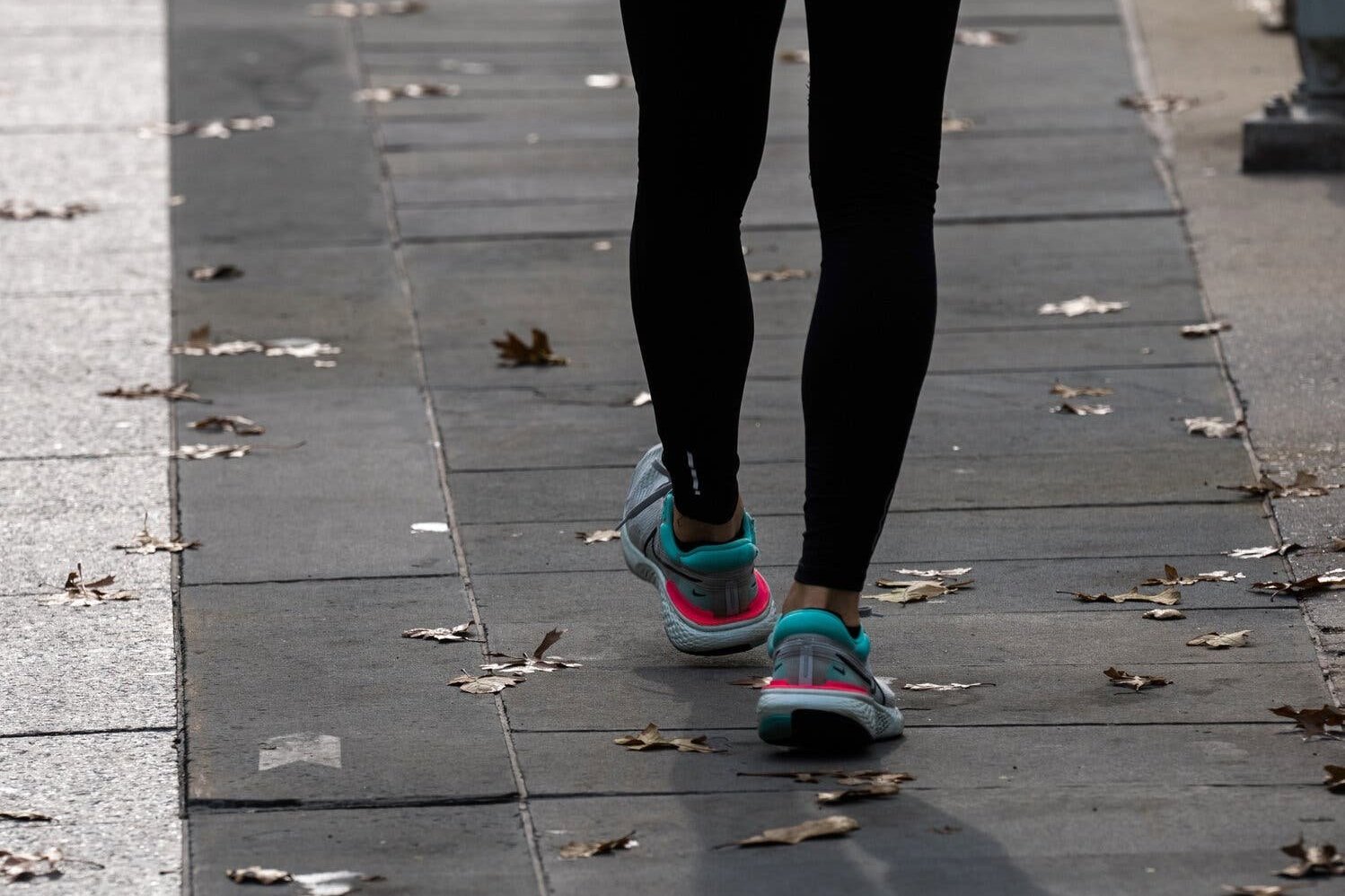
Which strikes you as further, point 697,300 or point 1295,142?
point 1295,142

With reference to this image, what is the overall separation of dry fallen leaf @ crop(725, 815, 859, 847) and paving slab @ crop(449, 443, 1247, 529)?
5.49 feet

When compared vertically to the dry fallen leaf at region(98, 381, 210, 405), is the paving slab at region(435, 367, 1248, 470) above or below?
above

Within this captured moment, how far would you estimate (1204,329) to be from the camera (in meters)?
5.89

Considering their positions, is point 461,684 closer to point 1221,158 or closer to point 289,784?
point 289,784

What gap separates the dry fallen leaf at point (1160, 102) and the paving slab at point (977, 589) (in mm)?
4949

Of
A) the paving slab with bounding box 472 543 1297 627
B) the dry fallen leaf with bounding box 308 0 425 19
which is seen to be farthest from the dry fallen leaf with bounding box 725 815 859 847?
the dry fallen leaf with bounding box 308 0 425 19

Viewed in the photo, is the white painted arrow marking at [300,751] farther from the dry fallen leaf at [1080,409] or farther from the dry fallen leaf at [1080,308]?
the dry fallen leaf at [1080,308]

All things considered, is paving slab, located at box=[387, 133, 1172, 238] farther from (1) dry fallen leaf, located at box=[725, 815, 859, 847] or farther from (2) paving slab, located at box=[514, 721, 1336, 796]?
(1) dry fallen leaf, located at box=[725, 815, 859, 847]

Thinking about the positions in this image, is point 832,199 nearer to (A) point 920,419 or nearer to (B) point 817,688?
(B) point 817,688

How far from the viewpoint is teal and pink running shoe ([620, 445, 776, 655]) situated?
3.54 metres

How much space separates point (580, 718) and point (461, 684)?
26cm

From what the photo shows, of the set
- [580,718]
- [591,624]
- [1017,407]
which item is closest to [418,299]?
[1017,407]

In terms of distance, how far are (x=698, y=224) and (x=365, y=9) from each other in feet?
28.5

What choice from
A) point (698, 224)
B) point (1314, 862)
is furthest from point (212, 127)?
point (1314, 862)
